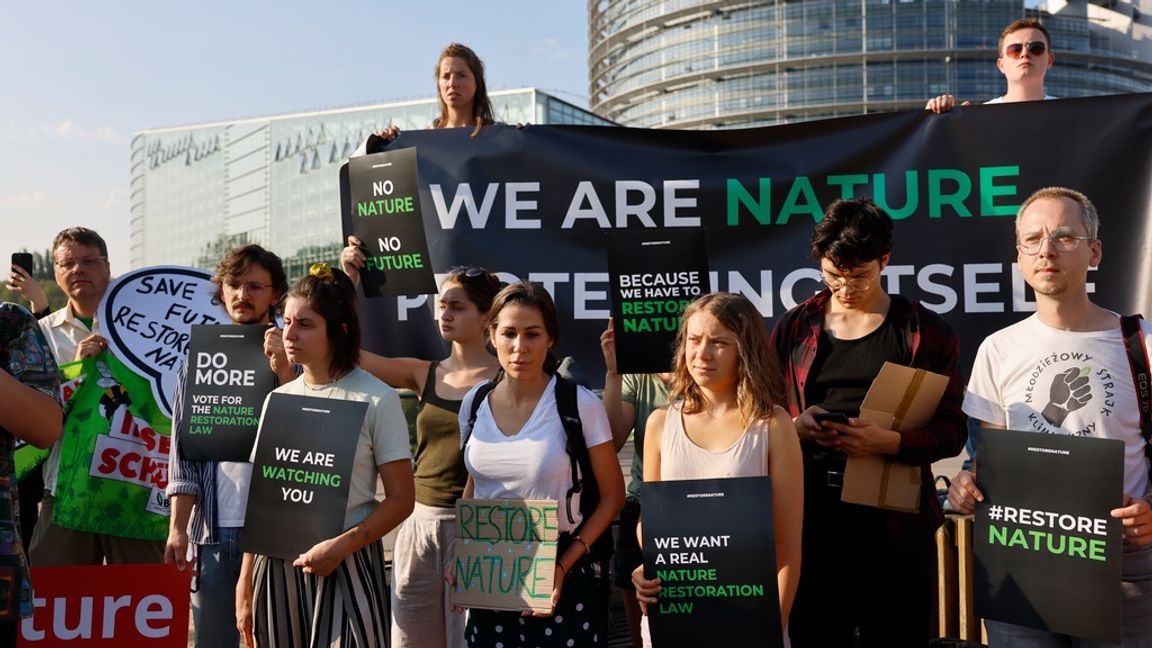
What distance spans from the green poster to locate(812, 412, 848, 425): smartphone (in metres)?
2.68

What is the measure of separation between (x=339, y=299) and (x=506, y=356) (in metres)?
0.56

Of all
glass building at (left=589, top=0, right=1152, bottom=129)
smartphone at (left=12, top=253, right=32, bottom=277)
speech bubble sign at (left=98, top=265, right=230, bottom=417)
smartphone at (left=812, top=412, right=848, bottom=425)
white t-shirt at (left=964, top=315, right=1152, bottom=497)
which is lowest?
smartphone at (left=812, top=412, right=848, bottom=425)

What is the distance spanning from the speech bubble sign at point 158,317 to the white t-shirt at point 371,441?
1.39 metres

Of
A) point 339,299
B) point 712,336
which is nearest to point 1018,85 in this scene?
point 712,336

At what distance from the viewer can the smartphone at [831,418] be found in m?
3.13

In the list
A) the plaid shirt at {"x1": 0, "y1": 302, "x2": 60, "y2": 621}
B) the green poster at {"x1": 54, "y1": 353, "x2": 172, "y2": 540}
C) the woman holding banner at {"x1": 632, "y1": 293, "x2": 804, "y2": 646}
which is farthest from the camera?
the green poster at {"x1": 54, "y1": 353, "x2": 172, "y2": 540}

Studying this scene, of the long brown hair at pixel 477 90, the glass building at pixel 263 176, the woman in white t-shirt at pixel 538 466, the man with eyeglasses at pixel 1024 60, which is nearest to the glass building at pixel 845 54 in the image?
the glass building at pixel 263 176

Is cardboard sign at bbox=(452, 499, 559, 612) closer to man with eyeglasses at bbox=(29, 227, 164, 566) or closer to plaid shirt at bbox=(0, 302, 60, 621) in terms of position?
plaid shirt at bbox=(0, 302, 60, 621)

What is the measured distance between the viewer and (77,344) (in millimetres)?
4641

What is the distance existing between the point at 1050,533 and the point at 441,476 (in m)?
1.93

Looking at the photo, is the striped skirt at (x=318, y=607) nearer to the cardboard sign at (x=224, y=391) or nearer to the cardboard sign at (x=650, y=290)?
the cardboard sign at (x=224, y=391)

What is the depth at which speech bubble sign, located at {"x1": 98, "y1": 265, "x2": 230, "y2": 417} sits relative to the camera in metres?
4.43

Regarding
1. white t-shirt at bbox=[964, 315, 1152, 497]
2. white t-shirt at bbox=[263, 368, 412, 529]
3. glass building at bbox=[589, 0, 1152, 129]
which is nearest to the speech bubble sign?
white t-shirt at bbox=[263, 368, 412, 529]

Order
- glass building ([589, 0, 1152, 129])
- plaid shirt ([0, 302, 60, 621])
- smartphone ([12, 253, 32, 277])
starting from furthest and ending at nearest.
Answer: glass building ([589, 0, 1152, 129]), smartphone ([12, 253, 32, 277]), plaid shirt ([0, 302, 60, 621])
